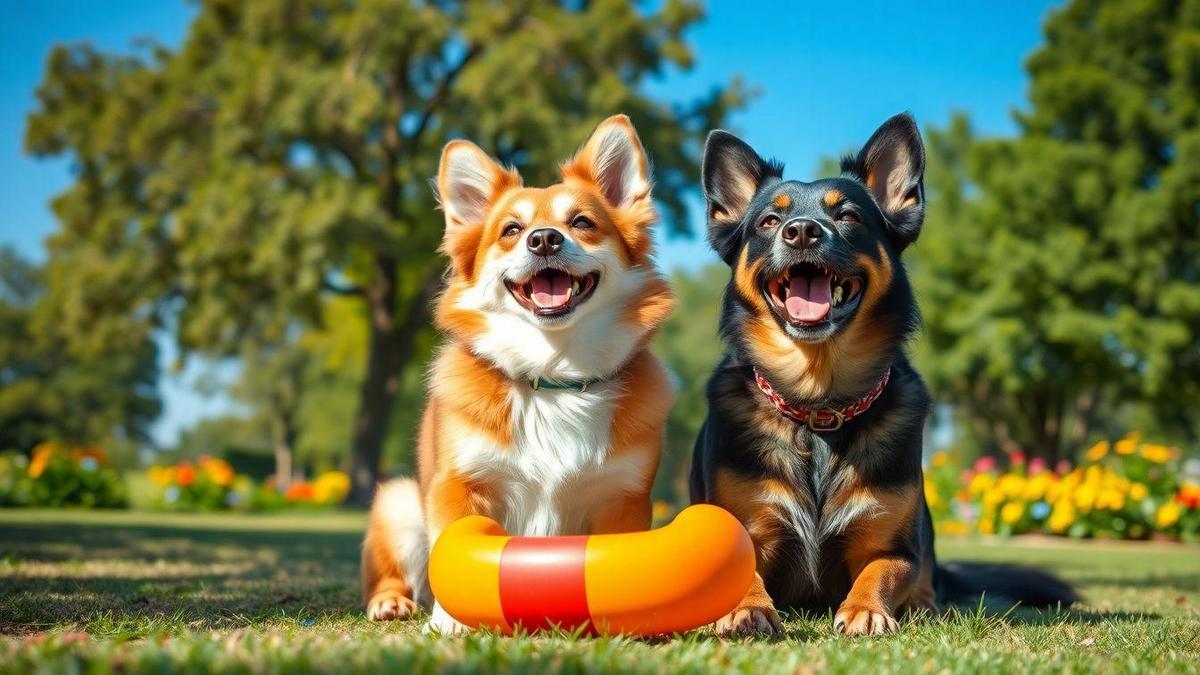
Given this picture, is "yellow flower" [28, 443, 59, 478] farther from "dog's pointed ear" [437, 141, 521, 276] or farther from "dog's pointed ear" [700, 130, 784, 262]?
"dog's pointed ear" [700, 130, 784, 262]

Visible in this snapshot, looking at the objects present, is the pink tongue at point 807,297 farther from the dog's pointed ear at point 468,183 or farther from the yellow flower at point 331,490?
the yellow flower at point 331,490

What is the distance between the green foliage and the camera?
131 ft

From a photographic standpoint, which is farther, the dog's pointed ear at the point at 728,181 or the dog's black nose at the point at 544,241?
the dog's pointed ear at the point at 728,181

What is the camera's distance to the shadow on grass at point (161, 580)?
378 centimetres

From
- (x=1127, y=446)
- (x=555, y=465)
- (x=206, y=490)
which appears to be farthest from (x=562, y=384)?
(x=206, y=490)

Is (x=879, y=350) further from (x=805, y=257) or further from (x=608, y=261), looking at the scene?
(x=608, y=261)

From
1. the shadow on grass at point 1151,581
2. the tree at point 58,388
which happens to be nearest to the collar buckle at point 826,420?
the shadow on grass at point 1151,581

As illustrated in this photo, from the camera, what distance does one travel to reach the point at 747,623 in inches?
134

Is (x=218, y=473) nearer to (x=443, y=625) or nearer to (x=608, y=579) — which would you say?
(x=443, y=625)

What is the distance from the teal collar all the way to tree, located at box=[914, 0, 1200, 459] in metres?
21.1

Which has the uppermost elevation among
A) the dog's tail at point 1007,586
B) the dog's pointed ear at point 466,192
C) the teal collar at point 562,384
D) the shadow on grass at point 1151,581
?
the dog's pointed ear at point 466,192

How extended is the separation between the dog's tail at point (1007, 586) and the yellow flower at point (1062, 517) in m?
8.20

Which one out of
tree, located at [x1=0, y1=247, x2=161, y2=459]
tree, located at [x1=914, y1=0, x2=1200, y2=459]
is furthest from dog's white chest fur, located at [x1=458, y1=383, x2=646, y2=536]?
tree, located at [x1=0, y1=247, x2=161, y2=459]

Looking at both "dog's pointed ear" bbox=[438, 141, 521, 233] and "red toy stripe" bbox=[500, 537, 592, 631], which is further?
"dog's pointed ear" bbox=[438, 141, 521, 233]
